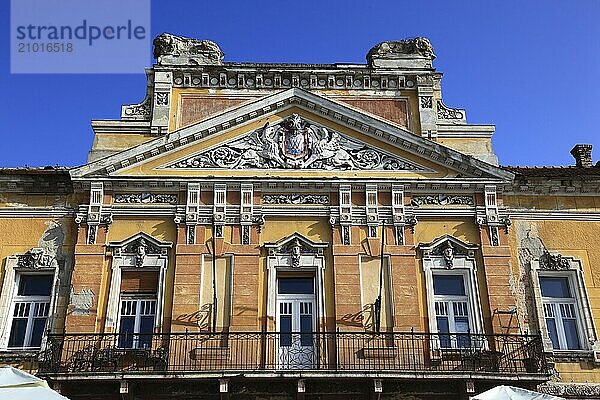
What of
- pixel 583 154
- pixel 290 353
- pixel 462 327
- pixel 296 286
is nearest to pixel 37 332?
pixel 290 353

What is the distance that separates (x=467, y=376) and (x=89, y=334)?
788 centimetres

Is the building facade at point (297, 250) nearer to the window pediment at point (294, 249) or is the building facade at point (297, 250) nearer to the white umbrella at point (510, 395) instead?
the window pediment at point (294, 249)

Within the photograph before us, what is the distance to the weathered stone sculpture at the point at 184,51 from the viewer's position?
19.9m

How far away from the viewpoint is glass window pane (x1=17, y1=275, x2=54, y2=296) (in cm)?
1723

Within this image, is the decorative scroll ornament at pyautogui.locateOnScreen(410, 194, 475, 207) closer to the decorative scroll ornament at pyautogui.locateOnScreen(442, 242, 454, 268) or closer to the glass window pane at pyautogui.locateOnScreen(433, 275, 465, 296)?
the decorative scroll ornament at pyautogui.locateOnScreen(442, 242, 454, 268)

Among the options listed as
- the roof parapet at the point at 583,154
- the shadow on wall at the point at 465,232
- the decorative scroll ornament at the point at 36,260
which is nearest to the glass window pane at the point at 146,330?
the decorative scroll ornament at the point at 36,260

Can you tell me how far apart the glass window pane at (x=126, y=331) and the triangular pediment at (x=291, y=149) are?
11.6ft

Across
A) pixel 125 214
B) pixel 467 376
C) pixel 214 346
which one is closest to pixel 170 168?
pixel 125 214

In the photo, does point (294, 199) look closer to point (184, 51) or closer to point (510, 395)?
point (184, 51)

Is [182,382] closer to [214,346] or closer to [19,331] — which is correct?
[214,346]

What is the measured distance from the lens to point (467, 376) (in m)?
15.3

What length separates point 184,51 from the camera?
20.1 meters

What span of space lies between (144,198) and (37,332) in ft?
12.6

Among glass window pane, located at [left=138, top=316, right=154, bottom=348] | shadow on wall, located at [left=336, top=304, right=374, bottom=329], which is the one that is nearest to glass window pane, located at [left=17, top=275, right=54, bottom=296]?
glass window pane, located at [left=138, top=316, right=154, bottom=348]
